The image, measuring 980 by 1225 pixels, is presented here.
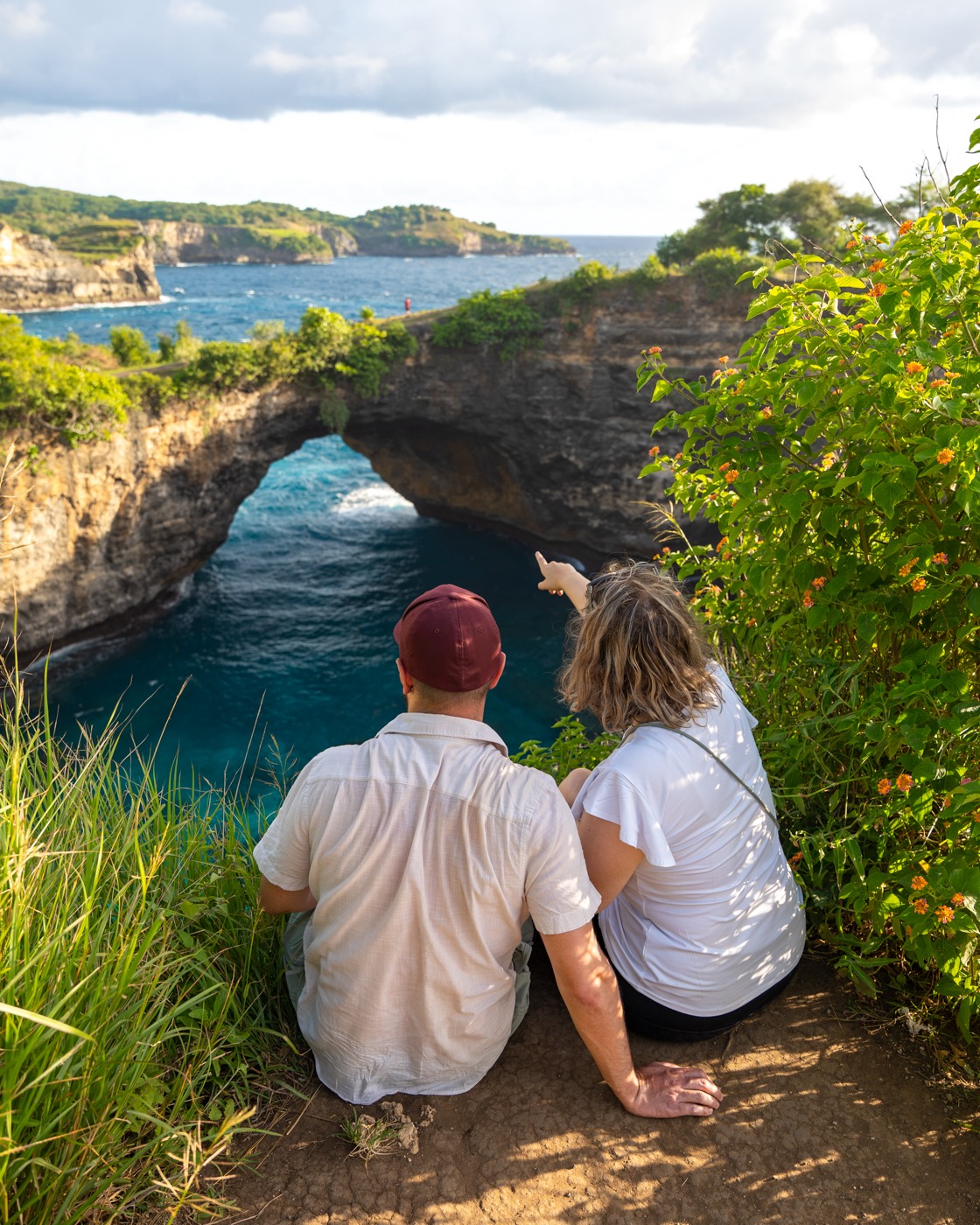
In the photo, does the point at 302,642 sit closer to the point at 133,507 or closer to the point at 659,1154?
the point at 133,507

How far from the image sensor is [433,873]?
216 centimetres

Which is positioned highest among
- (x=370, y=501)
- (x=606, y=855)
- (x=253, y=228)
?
(x=253, y=228)

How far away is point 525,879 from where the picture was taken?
216 cm

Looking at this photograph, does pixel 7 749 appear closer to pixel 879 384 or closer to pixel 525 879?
Result: pixel 525 879

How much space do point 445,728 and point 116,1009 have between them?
3.62 feet

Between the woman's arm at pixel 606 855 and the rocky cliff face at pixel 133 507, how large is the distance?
16.5 metres

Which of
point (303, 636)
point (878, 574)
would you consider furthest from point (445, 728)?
point (303, 636)

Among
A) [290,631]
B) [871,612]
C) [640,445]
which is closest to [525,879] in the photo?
[871,612]

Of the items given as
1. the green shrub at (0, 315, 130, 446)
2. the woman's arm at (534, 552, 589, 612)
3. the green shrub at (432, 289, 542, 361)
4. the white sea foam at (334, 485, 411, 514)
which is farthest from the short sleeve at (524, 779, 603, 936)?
the white sea foam at (334, 485, 411, 514)

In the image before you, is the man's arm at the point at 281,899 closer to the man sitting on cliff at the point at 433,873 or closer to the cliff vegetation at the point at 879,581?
the man sitting on cliff at the point at 433,873

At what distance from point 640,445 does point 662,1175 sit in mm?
22020

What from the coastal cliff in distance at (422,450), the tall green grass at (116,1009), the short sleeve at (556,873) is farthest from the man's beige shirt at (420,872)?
the coastal cliff in distance at (422,450)

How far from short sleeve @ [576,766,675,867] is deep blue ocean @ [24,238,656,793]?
28.1 ft

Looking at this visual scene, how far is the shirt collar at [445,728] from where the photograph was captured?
7.09 ft
